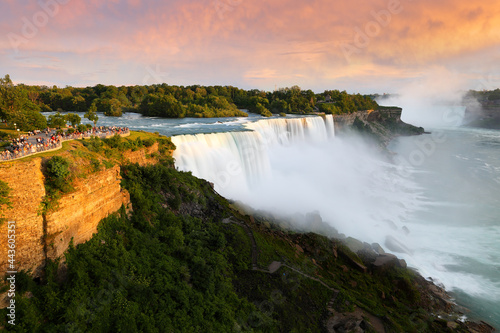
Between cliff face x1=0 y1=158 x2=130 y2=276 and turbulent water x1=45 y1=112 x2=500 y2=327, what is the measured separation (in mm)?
11537

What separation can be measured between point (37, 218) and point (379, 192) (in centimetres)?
3332

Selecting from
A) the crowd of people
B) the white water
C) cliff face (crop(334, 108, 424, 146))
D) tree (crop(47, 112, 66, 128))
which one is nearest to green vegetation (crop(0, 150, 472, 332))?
the crowd of people

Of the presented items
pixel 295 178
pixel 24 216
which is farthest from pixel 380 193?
pixel 24 216

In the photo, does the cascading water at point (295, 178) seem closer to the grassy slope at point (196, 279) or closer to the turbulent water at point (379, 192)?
the turbulent water at point (379, 192)

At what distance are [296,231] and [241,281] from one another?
729cm

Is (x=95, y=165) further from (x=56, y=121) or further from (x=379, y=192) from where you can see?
(x=379, y=192)

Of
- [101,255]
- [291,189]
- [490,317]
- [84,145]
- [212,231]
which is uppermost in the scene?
[84,145]

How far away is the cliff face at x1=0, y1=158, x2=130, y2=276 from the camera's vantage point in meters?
8.91

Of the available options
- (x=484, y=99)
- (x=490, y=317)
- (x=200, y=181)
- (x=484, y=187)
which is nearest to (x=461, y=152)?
(x=484, y=187)

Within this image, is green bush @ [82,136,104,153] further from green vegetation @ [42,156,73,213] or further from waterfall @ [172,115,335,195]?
waterfall @ [172,115,335,195]

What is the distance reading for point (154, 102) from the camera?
2037 inches

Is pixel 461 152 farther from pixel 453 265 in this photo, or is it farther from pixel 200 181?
pixel 200 181

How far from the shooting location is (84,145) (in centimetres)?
1438

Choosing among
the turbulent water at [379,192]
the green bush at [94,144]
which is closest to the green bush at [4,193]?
the green bush at [94,144]
